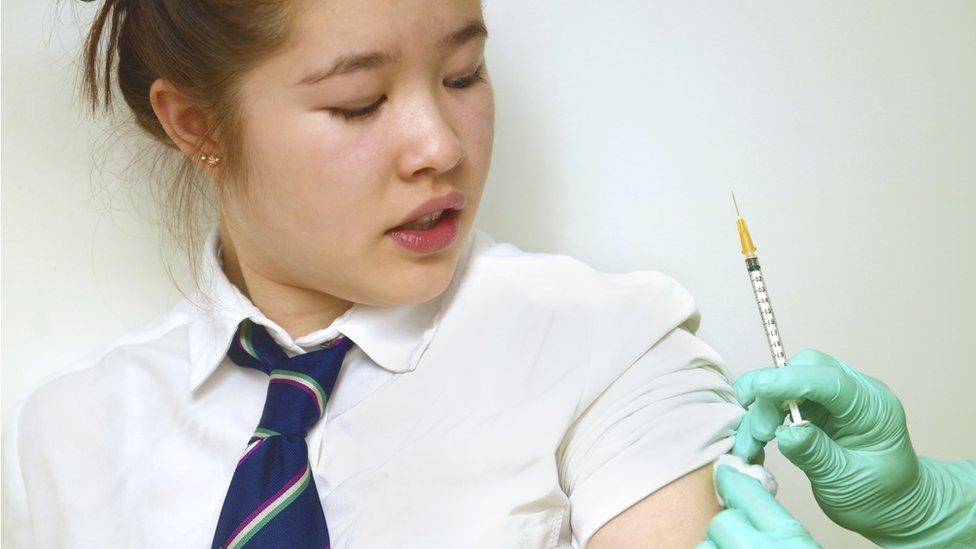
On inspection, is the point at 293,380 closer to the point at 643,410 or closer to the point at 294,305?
the point at 294,305

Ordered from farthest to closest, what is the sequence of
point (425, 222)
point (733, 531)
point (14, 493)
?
point (14, 493), point (425, 222), point (733, 531)

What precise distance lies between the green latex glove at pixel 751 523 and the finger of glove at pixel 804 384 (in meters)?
0.11

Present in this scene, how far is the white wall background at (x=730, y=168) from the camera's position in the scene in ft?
6.18

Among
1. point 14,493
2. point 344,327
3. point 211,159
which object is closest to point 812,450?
point 344,327

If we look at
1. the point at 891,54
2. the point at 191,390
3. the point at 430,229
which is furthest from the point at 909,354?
the point at 191,390

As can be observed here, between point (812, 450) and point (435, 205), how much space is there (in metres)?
0.54

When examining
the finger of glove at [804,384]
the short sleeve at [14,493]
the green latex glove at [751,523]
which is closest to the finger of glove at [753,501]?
the green latex glove at [751,523]

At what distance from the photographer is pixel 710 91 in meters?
1.89

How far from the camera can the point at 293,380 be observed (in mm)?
1549

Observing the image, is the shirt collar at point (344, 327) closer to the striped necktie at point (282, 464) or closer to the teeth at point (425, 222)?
the striped necktie at point (282, 464)

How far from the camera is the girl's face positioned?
4.42 feet

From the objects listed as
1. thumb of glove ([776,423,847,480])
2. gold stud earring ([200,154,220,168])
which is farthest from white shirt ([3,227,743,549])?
gold stud earring ([200,154,220,168])

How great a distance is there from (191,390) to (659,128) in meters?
0.87

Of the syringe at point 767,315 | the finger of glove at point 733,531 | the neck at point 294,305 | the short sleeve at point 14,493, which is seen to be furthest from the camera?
the short sleeve at point 14,493
